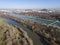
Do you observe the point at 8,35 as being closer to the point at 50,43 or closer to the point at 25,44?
the point at 25,44

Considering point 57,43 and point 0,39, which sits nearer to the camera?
point 57,43

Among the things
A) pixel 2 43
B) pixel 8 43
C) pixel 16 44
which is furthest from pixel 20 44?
pixel 2 43

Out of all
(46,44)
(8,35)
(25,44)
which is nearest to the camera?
(25,44)

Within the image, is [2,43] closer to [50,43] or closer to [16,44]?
[16,44]

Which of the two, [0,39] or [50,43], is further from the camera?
[0,39]

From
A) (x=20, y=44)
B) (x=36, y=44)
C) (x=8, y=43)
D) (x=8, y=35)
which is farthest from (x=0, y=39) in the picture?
(x=36, y=44)

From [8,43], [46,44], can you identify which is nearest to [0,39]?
[8,43]

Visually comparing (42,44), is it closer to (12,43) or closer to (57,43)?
(57,43)

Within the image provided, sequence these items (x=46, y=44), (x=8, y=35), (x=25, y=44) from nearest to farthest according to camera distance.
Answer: (x=25, y=44), (x=46, y=44), (x=8, y=35)
